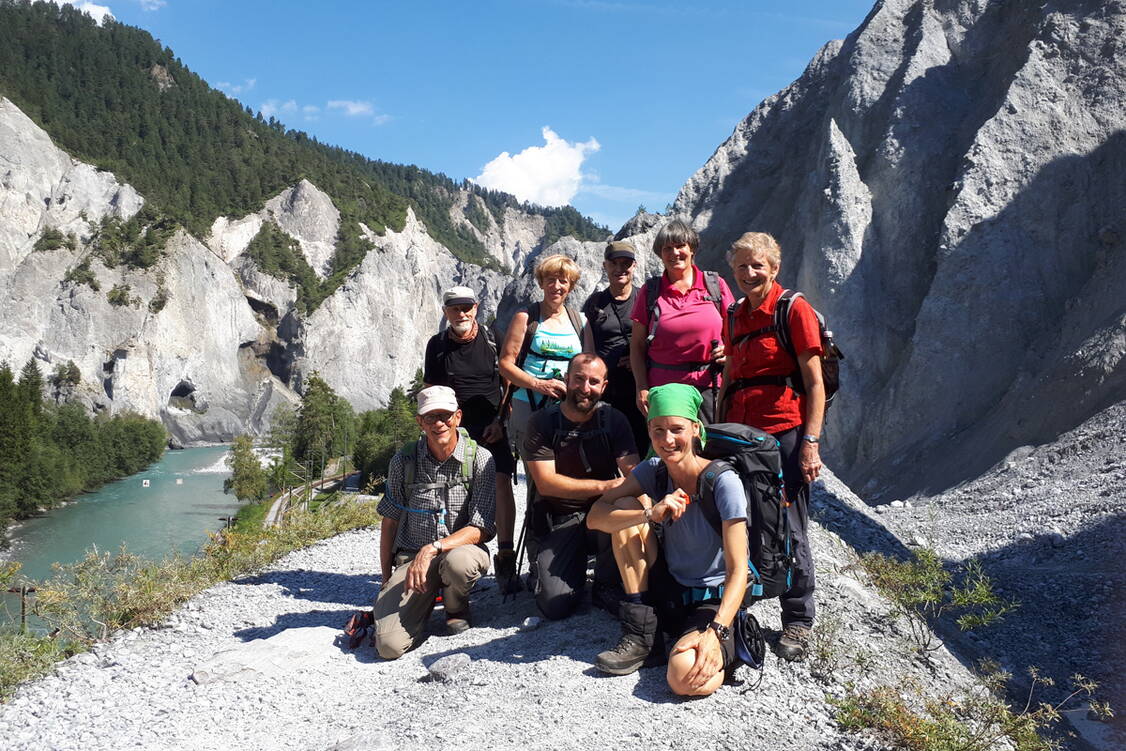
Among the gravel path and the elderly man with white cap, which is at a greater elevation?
the elderly man with white cap

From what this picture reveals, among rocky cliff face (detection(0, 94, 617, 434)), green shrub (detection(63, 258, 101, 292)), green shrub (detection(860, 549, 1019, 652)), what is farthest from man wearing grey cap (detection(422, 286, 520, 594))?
green shrub (detection(63, 258, 101, 292))

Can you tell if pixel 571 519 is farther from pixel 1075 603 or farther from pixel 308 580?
pixel 1075 603

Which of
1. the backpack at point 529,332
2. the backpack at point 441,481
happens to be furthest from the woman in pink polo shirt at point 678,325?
the backpack at point 441,481

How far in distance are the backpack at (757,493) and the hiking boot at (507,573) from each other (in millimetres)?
2219

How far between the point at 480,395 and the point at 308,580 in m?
2.75

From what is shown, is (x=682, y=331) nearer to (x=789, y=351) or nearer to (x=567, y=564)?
(x=789, y=351)

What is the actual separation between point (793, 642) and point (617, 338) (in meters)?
2.31

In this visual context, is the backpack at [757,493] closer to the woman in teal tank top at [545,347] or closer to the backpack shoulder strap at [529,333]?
the woman in teal tank top at [545,347]

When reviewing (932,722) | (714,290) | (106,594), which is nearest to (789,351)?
(714,290)

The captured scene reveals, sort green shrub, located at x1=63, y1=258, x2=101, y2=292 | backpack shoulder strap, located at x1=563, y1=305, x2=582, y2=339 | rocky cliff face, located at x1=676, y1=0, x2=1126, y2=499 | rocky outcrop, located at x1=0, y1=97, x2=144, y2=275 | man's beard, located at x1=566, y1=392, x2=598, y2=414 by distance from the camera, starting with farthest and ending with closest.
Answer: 1. rocky outcrop, located at x1=0, y1=97, x2=144, y2=275
2. green shrub, located at x1=63, y1=258, x2=101, y2=292
3. rocky cliff face, located at x1=676, y1=0, x2=1126, y2=499
4. backpack shoulder strap, located at x1=563, y1=305, x2=582, y2=339
5. man's beard, located at x1=566, y1=392, x2=598, y2=414

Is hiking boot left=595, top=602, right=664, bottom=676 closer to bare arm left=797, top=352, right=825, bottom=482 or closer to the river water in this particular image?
bare arm left=797, top=352, right=825, bottom=482

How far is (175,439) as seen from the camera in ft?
264

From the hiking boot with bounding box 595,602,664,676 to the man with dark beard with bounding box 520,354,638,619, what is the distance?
0.71 m

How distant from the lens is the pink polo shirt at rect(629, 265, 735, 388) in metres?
5.02
